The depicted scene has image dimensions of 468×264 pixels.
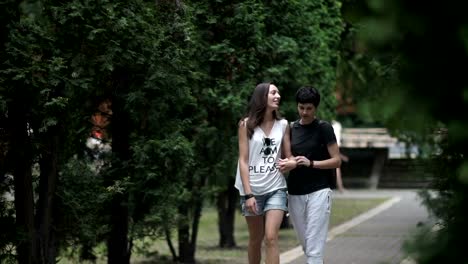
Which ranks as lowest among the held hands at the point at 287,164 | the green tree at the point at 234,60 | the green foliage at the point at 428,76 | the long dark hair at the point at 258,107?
the green foliage at the point at 428,76

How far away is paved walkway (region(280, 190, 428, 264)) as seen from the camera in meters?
13.0

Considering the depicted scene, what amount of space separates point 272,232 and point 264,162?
1.95 ft

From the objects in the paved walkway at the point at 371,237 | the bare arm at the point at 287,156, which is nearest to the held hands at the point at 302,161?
the bare arm at the point at 287,156

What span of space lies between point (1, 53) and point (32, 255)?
181 centimetres

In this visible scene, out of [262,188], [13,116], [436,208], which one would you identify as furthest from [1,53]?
[436,208]

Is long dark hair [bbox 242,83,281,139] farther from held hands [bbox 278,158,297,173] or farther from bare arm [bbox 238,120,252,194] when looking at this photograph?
held hands [bbox 278,158,297,173]

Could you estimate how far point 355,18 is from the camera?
2977 mm

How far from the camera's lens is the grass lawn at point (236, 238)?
47.7 feet

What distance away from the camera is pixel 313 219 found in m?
8.72

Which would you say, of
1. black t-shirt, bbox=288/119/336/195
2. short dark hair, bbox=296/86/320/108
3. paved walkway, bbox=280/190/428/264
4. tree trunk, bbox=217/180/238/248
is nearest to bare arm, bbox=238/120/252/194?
black t-shirt, bbox=288/119/336/195

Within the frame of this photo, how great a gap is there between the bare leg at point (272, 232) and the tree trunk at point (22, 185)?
6.44 ft

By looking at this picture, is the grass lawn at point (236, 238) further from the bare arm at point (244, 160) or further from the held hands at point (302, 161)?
the held hands at point (302, 161)

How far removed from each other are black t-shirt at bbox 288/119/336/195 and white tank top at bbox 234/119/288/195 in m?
0.15

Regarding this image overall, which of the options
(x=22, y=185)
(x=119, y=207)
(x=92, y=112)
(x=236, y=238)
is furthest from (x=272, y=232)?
(x=236, y=238)
